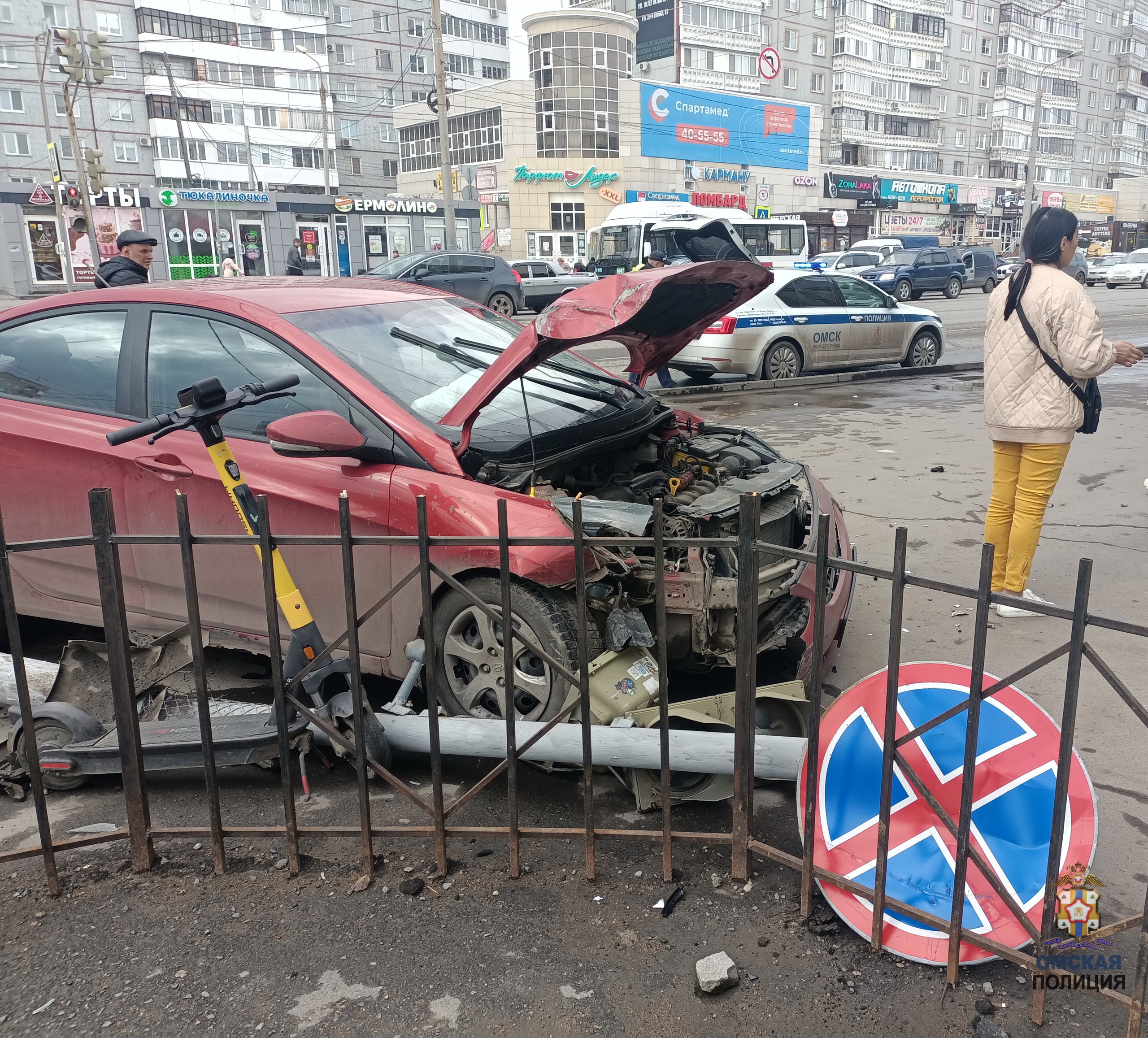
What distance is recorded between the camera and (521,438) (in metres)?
3.72

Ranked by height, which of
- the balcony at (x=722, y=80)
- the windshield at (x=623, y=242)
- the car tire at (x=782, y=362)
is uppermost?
the balcony at (x=722, y=80)

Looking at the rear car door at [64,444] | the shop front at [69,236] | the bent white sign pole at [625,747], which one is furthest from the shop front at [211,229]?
the bent white sign pole at [625,747]

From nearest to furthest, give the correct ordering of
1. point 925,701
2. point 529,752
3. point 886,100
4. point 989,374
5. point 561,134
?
point 925,701 < point 529,752 < point 989,374 < point 561,134 < point 886,100

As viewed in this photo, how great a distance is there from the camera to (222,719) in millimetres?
3359

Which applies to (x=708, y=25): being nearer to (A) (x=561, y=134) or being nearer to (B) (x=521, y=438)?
(A) (x=561, y=134)

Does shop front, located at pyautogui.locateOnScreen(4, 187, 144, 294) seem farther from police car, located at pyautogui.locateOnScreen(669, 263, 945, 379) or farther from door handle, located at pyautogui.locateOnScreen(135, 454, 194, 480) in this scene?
door handle, located at pyautogui.locateOnScreen(135, 454, 194, 480)

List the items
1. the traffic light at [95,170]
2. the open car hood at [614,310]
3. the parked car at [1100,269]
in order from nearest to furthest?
the open car hood at [614,310] < the traffic light at [95,170] < the parked car at [1100,269]

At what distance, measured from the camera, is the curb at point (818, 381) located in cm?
1196

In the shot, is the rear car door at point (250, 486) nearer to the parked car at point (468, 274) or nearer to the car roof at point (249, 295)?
the car roof at point (249, 295)

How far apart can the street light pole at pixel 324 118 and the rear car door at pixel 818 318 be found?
42.1 metres

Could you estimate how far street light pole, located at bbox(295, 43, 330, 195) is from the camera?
51000mm

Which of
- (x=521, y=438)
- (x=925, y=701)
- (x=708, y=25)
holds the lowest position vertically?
(x=925, y=701)

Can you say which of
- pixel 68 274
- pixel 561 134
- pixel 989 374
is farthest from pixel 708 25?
pixel 989 374

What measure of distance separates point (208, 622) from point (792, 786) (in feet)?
7.76
